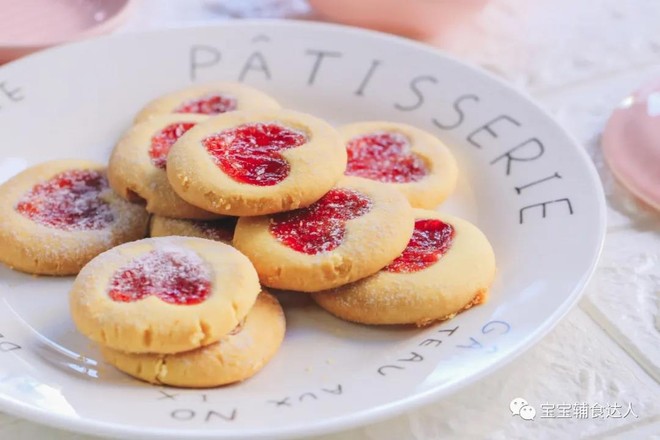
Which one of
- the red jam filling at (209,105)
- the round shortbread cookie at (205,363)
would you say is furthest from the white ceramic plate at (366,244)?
the red jam filling at (209,105)

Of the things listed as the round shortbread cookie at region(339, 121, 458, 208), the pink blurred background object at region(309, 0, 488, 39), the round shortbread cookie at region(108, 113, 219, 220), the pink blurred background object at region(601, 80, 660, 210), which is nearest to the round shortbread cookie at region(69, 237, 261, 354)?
the round shortbread cookie at region(108, 113, 219, 220)

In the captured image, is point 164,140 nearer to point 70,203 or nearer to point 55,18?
point 70,203

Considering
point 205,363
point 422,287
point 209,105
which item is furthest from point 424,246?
point 209,105

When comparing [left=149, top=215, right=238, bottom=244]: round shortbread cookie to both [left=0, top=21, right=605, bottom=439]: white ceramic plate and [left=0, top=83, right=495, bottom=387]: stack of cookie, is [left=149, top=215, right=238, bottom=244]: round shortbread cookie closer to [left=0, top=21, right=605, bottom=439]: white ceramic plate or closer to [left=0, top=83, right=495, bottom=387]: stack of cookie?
[left=0, top=83, right=495, bottom=387]: stack of cookie

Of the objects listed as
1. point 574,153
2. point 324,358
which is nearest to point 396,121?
point 574,153

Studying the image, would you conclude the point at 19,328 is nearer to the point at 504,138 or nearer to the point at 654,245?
the point at 504,138
